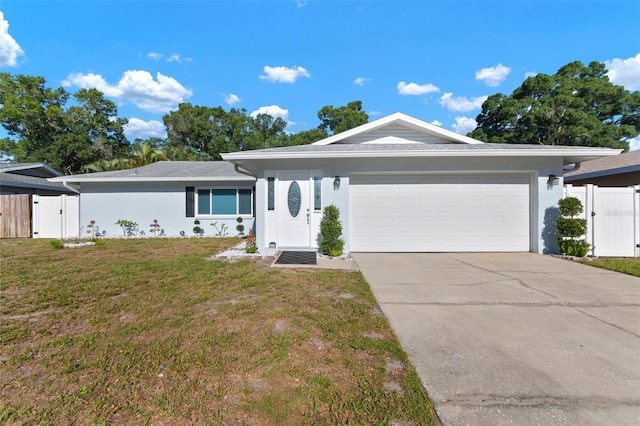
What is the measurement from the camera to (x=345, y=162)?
7410 mm

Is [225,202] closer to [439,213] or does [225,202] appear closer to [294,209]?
[294,209]

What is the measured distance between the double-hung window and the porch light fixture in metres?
9.67

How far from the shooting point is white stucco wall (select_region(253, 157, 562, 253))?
7.30 meters

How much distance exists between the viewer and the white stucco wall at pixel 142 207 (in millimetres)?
11195

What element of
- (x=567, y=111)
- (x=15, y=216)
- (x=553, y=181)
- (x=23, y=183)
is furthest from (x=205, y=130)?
(x=567, y=111)

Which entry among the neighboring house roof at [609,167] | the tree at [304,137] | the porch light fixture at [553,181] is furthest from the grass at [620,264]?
the tree at [304,137]

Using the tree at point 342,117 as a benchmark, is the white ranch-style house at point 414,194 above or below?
below

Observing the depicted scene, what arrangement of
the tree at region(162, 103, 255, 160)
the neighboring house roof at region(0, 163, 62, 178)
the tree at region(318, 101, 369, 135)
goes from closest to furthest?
the neighboring house roof at region(0, 163, 62, 178) < the tree at region(162, 103, 255, 160) < the tree at region(318, 101, 369, 135)

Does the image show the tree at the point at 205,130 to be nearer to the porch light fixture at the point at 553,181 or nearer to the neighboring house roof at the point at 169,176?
the neighboring house roof at the point at 169,176

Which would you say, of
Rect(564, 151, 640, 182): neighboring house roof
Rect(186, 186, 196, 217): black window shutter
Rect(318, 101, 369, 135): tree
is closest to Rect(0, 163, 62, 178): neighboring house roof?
Rect(186, 186, 196, 217): black window shutter

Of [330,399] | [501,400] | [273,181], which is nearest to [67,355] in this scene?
[330,399]

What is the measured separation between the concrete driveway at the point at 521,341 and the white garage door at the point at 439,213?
88.0 inches

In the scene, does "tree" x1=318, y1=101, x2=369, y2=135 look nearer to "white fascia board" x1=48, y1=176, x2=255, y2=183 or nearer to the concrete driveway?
"white fascia board" x1=48, y1=176, x2=255, y2=183

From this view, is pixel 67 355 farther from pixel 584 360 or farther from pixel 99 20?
pixel 99 20
